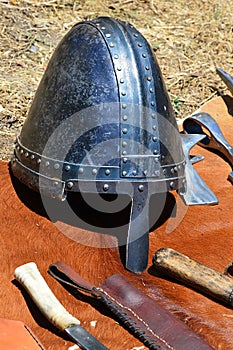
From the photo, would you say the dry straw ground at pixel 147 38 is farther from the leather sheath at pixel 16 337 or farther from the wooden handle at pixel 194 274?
the leather sheath at pixel 16 337

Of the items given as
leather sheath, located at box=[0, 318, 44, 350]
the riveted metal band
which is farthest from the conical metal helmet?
leather sheath, located at box=[0, 318, 44, 350]

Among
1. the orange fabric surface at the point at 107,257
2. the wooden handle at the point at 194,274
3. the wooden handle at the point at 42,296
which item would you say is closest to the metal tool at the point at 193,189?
the orange fabric surface at the point at 107,257

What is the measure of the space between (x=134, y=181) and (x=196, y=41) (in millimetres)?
2192

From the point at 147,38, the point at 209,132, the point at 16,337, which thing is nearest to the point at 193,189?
the point at 209,132

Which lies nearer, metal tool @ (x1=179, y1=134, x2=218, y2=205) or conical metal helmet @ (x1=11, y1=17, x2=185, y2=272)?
conical metal helmet @ (x1=11, y1=17, x2=185, y2=272)

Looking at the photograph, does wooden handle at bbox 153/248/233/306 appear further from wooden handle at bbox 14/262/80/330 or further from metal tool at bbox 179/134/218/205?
wooden handle at bbox 14/262/80/330

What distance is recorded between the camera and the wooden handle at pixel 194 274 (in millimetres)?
2166

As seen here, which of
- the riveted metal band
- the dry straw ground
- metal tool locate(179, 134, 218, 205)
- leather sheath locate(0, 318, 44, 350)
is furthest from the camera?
the dry straw ground

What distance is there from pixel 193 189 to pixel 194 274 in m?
0.49

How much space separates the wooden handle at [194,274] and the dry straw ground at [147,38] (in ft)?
4.07

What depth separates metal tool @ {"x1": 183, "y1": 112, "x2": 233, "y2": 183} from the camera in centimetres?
296

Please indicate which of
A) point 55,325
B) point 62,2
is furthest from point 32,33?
point 55,325

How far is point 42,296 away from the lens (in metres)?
2.05

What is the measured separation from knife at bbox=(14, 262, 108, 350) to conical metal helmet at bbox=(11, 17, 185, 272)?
0.32 metres
